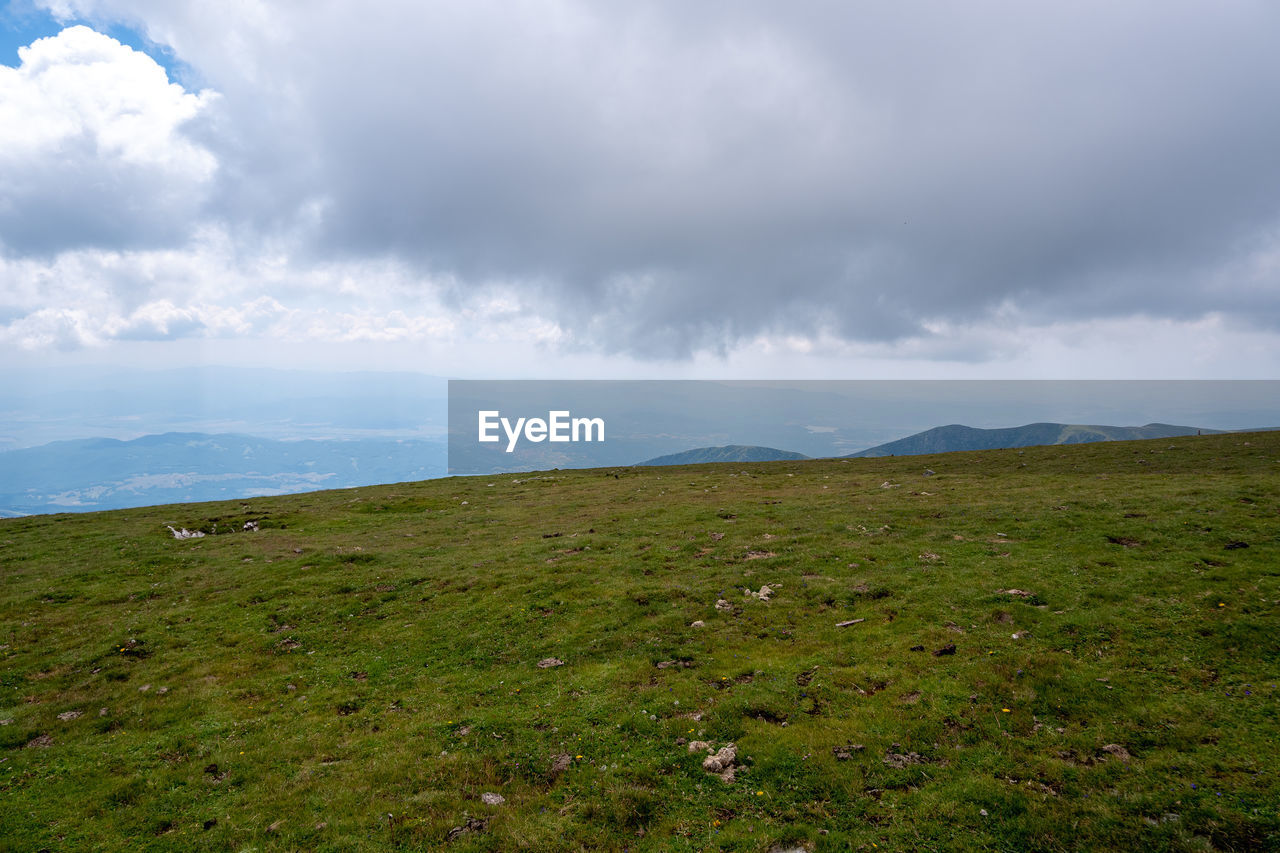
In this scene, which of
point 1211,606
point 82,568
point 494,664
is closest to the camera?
point 1211,606

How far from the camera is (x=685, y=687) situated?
17312 millimetres

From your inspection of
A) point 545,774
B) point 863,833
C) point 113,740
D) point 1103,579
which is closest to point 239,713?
point 113,740

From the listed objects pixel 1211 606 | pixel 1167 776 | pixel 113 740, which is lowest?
pixel 113 740

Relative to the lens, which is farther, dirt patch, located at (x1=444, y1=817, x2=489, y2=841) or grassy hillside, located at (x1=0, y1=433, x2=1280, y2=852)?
dirt patch, located at (x1=444, y1=817, x2=489, y2=841)

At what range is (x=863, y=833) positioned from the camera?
11.1m

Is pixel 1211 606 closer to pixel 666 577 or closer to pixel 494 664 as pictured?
pixel 666 577

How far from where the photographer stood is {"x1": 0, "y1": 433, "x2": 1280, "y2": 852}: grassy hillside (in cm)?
1187

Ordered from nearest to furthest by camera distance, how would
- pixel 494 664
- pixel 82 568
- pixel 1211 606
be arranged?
pixel 1211 606 → pixel 494 664 → pixel 82 568

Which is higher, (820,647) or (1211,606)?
(1211,606)

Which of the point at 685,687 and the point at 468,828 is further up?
the point at 685,687

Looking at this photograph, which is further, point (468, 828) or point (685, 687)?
point (685, 687)

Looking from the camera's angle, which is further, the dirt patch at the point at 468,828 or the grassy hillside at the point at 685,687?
the dirt patch at the point at 468,828

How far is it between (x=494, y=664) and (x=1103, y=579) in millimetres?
24366

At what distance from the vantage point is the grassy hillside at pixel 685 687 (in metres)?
11.9
